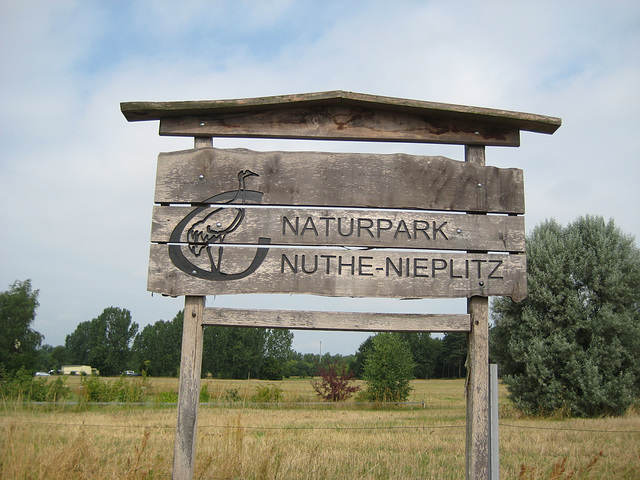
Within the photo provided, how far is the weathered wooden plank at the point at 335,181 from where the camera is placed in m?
4.77

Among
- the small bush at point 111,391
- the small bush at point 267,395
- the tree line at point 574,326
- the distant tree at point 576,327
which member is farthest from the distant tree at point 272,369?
the distant tree at point 576,327

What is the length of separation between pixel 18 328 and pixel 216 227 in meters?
52.7

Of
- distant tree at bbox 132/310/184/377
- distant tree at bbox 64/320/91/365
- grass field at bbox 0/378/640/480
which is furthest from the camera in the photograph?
distant tree at bbox 64/320/91/365

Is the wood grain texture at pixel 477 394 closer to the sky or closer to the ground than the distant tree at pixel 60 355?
closer to the sky

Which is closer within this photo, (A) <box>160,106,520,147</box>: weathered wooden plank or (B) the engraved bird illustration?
(B) the engraved bird illustration

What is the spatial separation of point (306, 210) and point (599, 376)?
48.8ft

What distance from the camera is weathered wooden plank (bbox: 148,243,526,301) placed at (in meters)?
4.61

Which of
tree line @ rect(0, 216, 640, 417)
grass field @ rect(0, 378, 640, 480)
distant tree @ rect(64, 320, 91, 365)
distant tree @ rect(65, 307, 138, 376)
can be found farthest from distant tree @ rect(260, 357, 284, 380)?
distant tree @ rect(64, 320, 91, 365)

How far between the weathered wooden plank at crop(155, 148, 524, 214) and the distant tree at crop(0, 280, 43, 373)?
4992cm

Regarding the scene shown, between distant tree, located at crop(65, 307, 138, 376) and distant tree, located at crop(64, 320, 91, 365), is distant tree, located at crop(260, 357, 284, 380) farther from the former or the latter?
distant tree, located at crop(64, 320, 91, 365)

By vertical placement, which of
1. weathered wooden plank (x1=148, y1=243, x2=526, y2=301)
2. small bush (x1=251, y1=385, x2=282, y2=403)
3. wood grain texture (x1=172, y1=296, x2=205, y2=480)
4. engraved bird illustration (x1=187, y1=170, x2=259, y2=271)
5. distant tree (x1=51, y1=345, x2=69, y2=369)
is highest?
engraved bird illustration (x1=187, y1=170, x2=259, y2=271)

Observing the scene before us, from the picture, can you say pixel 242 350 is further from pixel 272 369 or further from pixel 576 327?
pixel 576 327

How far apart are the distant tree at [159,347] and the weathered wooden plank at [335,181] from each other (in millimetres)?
68509

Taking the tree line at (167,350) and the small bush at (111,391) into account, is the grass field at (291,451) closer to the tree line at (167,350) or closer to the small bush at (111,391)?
the small bush at (111,391)
